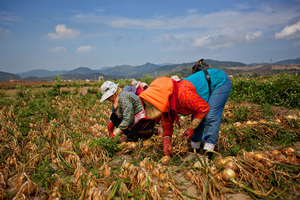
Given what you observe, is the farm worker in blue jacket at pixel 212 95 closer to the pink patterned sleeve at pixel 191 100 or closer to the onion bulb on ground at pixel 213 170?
the pink patterned sleeve at pixel 191 100

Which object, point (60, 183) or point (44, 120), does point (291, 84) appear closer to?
point (60, 183)

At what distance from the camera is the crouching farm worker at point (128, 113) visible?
2.90 meters

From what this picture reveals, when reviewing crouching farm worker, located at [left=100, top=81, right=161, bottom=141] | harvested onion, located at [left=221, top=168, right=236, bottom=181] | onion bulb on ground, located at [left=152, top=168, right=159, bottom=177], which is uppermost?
crouching farm worker, located at [left=100, top=81, right=161, bottom=141]

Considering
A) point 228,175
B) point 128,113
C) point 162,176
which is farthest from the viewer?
point 128,113

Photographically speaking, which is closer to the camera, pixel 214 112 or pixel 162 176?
pixel 162 176

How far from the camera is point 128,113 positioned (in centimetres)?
290

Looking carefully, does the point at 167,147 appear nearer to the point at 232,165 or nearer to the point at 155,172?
the point at 155,172

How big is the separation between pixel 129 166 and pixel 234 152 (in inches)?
55.5

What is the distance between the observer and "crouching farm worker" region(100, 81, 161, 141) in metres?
2.90

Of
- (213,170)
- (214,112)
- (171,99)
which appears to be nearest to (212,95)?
(214,112)

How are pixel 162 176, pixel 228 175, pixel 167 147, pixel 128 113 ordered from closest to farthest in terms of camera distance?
pixel 228 175 < pixel 162 176 < pixel 167 147 < pixel 128 113

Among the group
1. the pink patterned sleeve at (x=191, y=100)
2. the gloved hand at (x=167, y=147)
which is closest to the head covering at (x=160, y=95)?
the pink patterned sleeve at (x=191, y=100)

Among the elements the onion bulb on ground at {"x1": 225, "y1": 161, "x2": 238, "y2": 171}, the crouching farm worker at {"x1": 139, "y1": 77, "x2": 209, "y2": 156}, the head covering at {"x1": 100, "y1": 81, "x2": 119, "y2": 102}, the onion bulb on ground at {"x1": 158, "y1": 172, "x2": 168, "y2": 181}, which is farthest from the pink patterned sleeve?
the head covering at {"x1": 100, "y1": 81, "x2": 119, "y2": 102}

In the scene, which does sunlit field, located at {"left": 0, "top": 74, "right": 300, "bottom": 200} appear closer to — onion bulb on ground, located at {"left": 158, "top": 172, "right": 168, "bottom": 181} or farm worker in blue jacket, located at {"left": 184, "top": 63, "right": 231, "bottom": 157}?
onion bulb on ground, located at {"left": 158, "top": 172, "right": 168, "bottom": 181}
